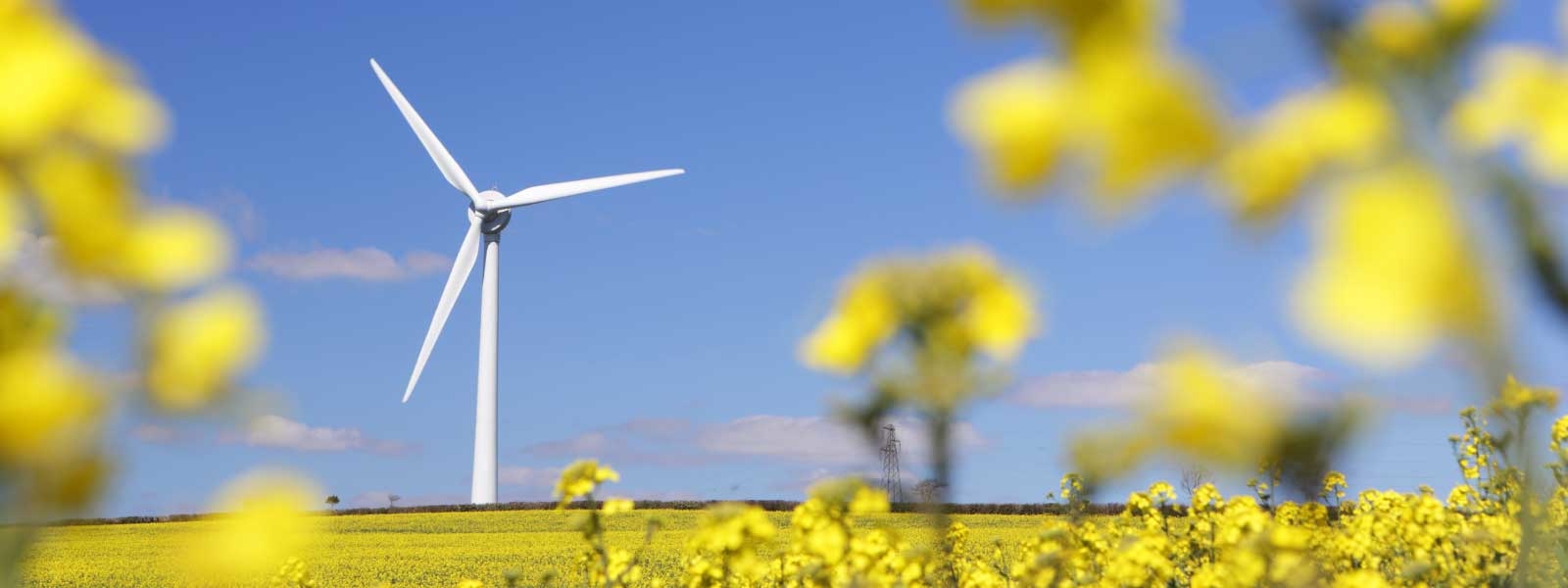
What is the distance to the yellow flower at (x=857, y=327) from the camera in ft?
6.69

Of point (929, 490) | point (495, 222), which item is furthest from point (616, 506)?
point (495, 222)

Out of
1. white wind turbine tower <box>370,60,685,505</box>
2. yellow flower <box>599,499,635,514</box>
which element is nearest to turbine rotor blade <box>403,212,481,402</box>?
white wind turbine tower <box>370,60,685,505</box>

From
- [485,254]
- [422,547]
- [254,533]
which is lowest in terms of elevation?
[254,533]

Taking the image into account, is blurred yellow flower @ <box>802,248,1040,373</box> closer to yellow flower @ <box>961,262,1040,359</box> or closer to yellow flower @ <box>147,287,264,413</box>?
yellow flower @ <box>961,262,1040,359</box>

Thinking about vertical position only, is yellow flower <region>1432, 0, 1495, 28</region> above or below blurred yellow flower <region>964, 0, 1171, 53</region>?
above

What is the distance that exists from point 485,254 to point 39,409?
33483 millimetres

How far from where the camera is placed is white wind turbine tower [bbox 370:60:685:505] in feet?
90.7

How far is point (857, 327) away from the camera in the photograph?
2.19m

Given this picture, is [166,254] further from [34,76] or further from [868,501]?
[868,501]

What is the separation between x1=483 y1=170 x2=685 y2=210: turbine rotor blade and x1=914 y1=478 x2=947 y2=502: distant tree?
26548mm

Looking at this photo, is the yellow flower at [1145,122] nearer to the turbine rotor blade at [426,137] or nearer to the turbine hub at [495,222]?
the turbine rotor blade at [426,137]

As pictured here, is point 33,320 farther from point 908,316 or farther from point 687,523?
point 687,523

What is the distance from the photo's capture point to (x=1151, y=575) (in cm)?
525

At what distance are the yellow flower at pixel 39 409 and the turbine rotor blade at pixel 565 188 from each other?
91.7ft
